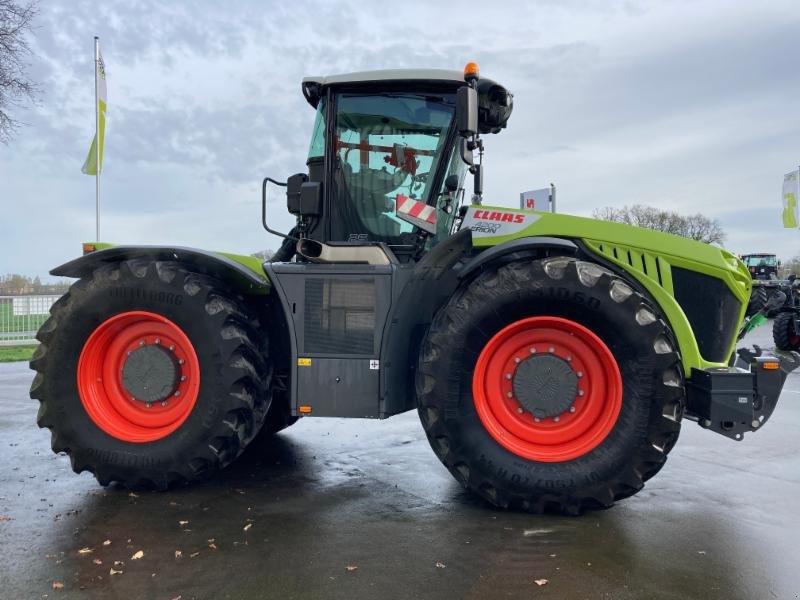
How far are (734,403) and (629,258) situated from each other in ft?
3.48

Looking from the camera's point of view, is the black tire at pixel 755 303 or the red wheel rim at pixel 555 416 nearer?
the red wheel rim at pixel 555 416

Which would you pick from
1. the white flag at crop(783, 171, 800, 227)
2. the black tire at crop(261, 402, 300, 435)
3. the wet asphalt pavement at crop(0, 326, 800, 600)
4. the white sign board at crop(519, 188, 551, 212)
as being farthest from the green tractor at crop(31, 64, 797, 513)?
the white flag at crop(783, 171, 800, 227)

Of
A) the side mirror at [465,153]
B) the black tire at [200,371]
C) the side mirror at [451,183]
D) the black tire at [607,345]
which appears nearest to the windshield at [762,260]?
the side mirror at [465,153]

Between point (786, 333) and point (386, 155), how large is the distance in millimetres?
13188

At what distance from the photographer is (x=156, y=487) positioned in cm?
418

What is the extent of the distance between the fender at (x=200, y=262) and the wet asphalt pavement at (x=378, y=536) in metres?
1.42

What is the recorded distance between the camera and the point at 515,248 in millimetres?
3914

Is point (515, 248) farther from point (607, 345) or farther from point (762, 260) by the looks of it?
point (762, 260)

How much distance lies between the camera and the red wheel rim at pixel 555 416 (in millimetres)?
3801

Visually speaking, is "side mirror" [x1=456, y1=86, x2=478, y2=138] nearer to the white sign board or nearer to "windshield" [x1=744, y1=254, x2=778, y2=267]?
the white sign board

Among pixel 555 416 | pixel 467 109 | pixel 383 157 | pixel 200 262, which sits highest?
pixel 467 109

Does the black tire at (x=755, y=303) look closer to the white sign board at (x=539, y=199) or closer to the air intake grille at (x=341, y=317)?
→ the white sign board at (x=539, y=199)

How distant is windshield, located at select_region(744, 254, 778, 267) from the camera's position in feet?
99.5

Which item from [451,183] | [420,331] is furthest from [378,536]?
[451,183]
